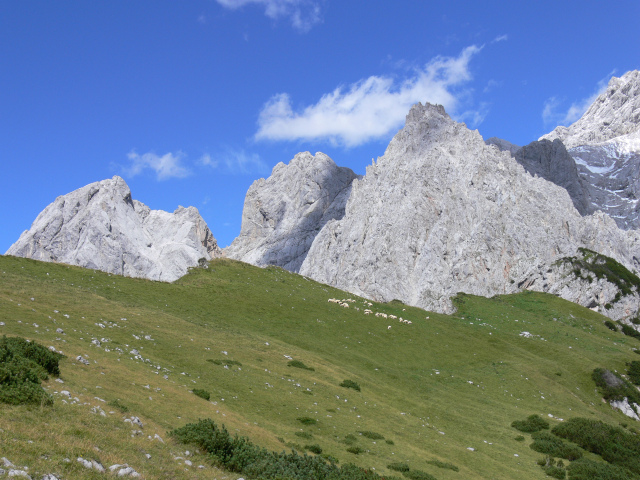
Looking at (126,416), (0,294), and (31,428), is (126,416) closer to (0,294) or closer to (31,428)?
(31,428)

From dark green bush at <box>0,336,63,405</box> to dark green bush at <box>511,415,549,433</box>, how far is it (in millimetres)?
28888

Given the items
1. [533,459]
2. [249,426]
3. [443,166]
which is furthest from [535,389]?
[443,166]

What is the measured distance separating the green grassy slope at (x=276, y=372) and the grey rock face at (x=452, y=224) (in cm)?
5162

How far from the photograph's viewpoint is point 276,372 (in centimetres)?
2942

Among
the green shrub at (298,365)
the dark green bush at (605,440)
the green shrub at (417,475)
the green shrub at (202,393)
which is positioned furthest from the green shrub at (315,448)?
the dark green bush at (605,440)

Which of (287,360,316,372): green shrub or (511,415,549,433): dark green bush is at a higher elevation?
(511,415,549,433): dark green bush

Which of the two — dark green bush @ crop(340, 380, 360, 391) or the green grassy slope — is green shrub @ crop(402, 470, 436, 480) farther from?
dark green bush @ crop(340, 380, 360, 391)

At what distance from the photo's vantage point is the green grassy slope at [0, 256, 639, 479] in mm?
14742

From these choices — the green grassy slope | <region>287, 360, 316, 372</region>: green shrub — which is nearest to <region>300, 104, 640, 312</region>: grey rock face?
the green grassy slope

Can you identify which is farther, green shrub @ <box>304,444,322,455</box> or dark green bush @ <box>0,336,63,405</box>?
green shrub @ <box>304,444,322,455</box>

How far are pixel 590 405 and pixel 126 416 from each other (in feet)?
131

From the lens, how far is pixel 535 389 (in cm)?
3978

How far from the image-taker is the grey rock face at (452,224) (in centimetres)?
12375

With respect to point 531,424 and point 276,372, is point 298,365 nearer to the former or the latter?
point 276,372
